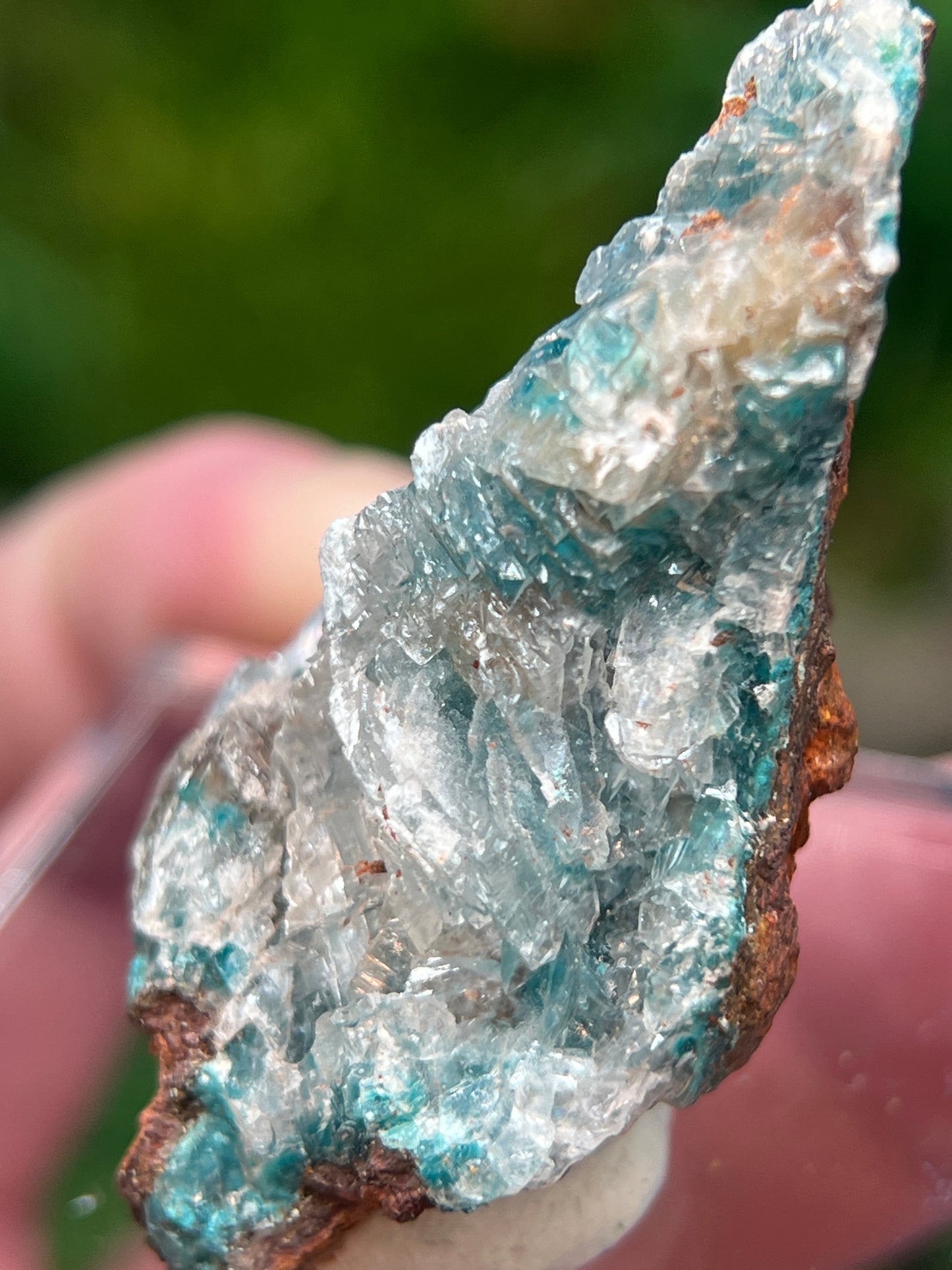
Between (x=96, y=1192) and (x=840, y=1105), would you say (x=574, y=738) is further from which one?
(x=96, y=1192)

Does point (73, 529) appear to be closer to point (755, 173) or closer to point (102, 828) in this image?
point (102, 828)

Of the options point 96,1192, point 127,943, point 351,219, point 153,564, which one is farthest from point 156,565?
point 351,219

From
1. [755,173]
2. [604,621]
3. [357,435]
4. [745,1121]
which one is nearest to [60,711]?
[357,435]

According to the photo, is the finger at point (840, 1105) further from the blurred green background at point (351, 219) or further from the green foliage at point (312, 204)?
the green foliage at point (312, 204)

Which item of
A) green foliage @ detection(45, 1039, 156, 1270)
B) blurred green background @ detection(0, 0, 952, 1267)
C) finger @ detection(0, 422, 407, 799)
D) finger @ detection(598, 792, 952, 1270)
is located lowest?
green foliage @ detection(45, 1039, 156, 1270)

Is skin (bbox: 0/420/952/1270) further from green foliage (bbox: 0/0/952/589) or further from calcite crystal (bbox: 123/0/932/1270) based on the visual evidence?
green foliage (bbox: 0/0/952/589)

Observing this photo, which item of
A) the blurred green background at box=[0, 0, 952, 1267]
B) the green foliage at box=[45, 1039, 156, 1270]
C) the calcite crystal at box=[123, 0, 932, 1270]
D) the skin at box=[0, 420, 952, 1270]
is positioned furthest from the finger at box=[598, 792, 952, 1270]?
the blurred green background at box=[0, 0, 952, 1267]
